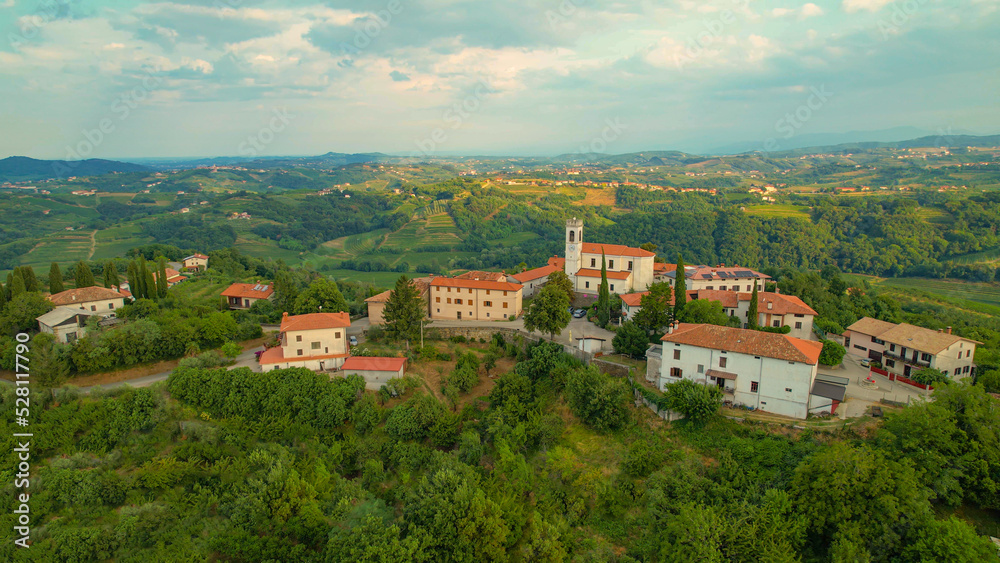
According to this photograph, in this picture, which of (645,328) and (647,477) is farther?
(645,328)

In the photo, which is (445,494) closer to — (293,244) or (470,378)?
(470,378)

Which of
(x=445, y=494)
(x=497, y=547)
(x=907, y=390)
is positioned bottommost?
(x=497, y=547)

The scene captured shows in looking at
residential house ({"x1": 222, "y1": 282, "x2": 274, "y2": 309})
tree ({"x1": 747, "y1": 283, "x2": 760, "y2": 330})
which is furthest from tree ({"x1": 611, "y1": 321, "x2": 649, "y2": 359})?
residential house ({"x1": 222, "y1": 282, "x2": 274, "y2": 309})

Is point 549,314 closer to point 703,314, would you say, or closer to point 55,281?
point 703,314

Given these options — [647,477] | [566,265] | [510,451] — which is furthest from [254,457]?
[566,265]

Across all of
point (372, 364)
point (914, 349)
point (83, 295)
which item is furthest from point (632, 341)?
point (83, 295)

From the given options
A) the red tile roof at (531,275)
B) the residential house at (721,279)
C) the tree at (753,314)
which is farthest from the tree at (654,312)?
the red tile roof at (531,275)
